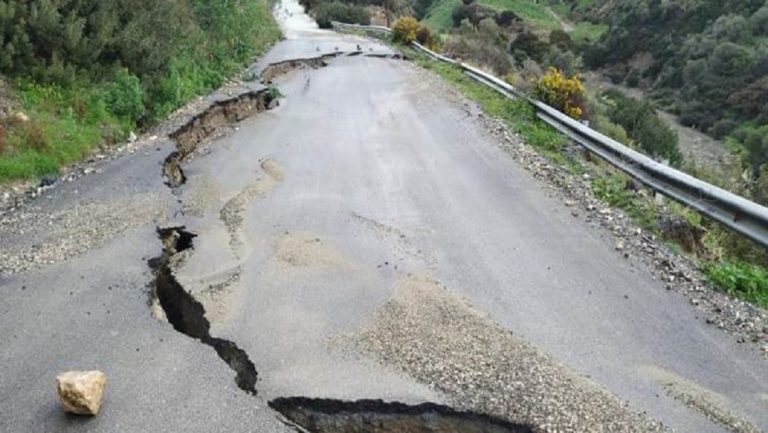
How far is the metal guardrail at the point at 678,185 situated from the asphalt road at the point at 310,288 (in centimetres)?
100

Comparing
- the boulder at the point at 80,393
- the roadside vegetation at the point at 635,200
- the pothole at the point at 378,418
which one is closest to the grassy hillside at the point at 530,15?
the roadside vegetation at the point at 635,200

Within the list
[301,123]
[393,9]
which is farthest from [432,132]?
[393,9]

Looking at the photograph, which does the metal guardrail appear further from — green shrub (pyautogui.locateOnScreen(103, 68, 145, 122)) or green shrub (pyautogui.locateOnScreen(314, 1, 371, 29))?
green shrub (pyautogui.locateOnScreen(314, 1, 371, 29))

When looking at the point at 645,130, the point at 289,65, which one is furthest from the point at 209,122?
the point at 645,130

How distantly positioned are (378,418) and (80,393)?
1.69m

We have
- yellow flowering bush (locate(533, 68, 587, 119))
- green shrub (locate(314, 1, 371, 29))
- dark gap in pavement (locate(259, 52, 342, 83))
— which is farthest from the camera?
green shrub (locate(314, 1, 371, 29))

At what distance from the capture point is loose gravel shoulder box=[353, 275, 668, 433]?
12.6 feet

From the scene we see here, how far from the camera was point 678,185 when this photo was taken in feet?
23.7

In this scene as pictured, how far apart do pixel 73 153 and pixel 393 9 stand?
5046cm

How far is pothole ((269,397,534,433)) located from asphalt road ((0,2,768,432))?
0.08 m

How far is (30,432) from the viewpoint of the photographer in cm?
361

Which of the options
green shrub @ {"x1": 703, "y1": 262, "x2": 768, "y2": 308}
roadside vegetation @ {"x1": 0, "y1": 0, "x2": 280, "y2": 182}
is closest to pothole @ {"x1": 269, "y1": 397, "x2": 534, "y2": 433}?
green shrub @ {"x1": 703, "y1": 262, "x2": 768, "y2": 308}

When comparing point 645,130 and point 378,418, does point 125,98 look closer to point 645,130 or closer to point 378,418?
point 378,418

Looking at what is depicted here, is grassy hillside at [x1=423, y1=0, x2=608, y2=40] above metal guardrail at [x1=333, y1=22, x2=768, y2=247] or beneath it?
beneath
